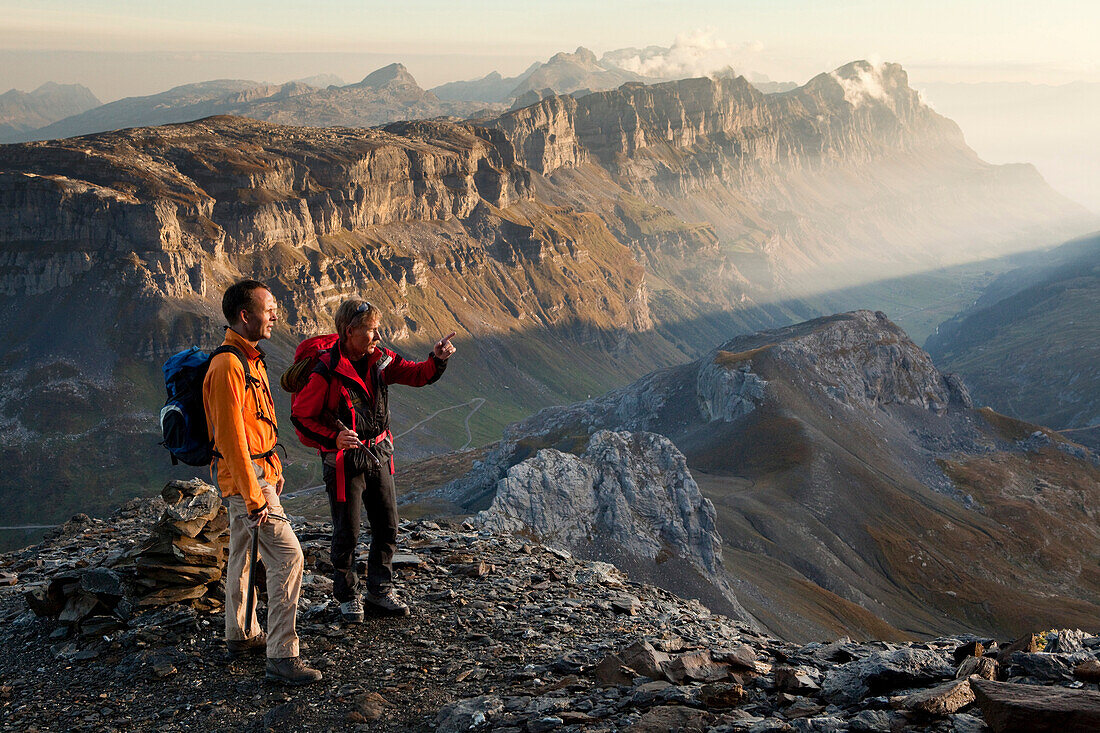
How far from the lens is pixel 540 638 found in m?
A: 14.2

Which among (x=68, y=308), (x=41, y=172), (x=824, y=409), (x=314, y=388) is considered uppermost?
(x=41, y=172)

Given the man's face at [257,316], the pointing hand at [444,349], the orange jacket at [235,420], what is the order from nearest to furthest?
the orange jacket at [235,420]
the man's face at [257,316]
the pointing hand at [444,349]

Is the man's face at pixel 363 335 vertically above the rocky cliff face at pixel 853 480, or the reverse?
the man's face at pixel 363 335

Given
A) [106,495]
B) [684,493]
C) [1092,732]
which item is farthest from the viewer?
[106,495]

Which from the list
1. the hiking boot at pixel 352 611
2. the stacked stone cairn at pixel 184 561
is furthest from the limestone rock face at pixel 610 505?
the hiking boot at pixel 352 611

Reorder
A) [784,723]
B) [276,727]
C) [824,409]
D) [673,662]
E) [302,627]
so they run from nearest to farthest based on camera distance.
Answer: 1. [784,723]
2. [276,727]
3. [673,662]
4. [302,627]
5. [824,409]

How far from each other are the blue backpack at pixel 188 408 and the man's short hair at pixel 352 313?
5.68ft

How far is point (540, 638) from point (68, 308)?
181 m

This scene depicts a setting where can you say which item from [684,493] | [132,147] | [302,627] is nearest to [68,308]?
[132,147]

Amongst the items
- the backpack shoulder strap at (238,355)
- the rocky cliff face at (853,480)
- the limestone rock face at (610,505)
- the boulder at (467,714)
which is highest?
the backpack shoulder strap at (238,355)

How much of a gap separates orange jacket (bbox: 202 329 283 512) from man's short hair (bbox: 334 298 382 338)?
4.89 ft

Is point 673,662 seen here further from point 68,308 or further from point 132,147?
point 132,147

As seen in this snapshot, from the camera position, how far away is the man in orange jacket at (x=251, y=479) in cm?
1059

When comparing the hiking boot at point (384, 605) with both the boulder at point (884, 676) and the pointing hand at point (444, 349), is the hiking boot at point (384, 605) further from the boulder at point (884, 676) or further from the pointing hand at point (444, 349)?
the boulder at point (884, 676)
